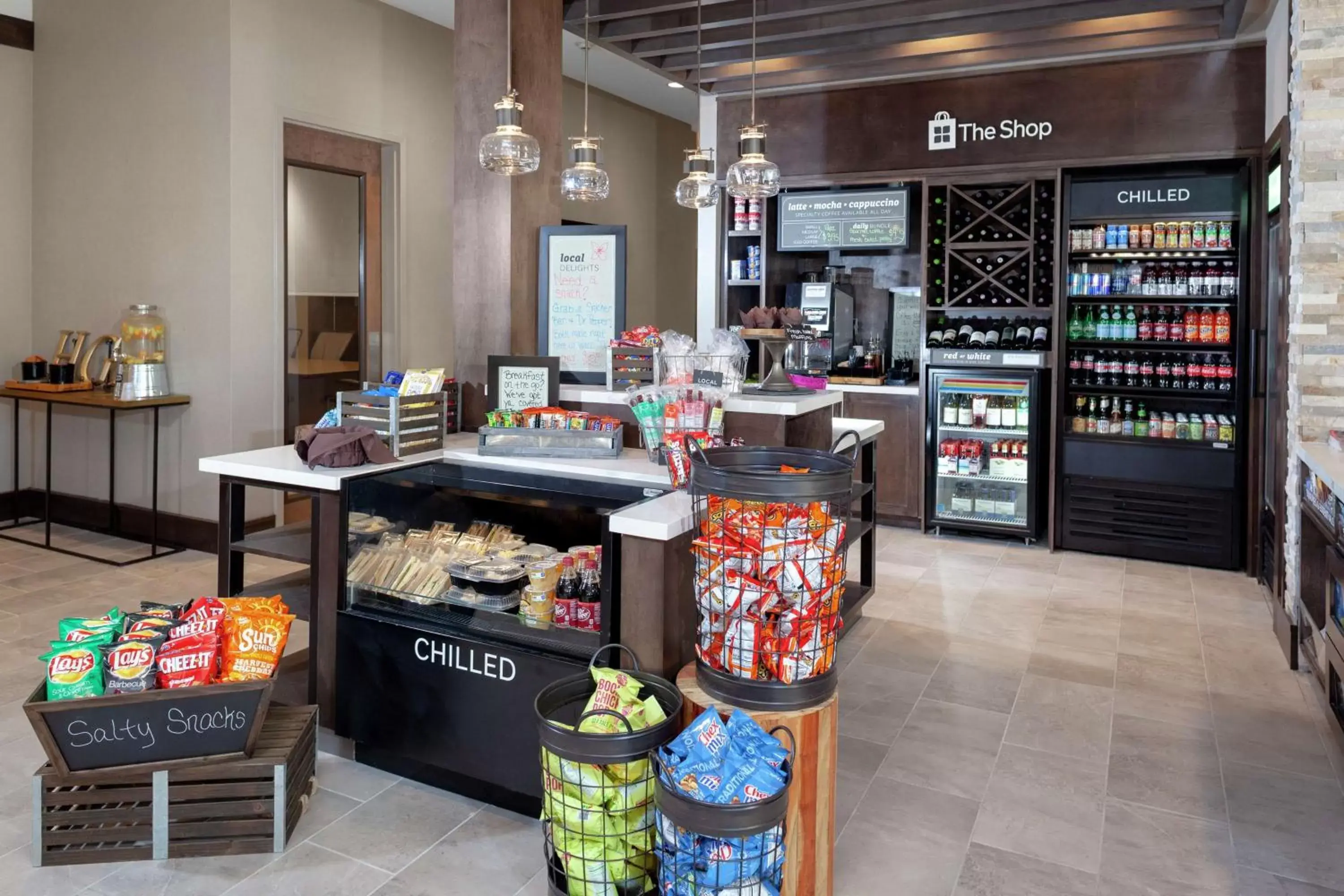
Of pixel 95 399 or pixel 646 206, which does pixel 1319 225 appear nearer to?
pixel 95 399

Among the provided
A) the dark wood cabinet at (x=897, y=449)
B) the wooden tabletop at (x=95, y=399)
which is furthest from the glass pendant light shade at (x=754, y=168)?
the wooden tabletop at (x=95, y=399)

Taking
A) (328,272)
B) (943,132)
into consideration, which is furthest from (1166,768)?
(328,272)

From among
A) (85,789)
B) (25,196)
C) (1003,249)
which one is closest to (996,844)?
(85,789)

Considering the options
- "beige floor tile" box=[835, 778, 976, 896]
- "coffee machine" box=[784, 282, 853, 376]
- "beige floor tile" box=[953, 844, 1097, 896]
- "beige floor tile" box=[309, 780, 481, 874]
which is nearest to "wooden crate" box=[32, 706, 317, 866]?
"beige floor tile" box=[309, 780, 481, 874]

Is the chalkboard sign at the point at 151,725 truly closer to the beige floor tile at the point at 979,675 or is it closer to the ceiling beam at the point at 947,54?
the beige floor tile at the point at 979,675

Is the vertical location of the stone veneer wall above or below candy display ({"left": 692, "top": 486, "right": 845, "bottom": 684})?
above

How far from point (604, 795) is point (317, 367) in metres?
4.98

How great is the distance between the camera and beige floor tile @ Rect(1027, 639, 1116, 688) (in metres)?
3.98

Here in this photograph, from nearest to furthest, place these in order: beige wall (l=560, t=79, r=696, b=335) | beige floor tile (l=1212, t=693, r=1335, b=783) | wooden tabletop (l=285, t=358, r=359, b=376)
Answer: beige floor tile (l=1212, t=693, r=1335, b=783), wooden tabletop (l=285, t=358, r=359, b=376), beige wall (l=560, t=79, r=696, b=335)

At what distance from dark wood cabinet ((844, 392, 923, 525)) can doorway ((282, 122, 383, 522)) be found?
3.41 metres

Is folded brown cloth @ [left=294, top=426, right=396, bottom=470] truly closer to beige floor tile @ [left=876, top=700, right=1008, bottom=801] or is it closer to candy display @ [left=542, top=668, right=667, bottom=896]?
candy display @ [left=542, top=668, right=667, bottom=896]

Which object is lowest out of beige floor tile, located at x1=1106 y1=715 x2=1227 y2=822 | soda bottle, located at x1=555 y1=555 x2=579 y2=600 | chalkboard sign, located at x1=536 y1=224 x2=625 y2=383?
beige floor tile, located at x1=1106 y1=715 x2=1227 y2=822

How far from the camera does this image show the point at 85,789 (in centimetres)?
251

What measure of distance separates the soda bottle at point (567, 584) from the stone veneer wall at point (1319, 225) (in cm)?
324
